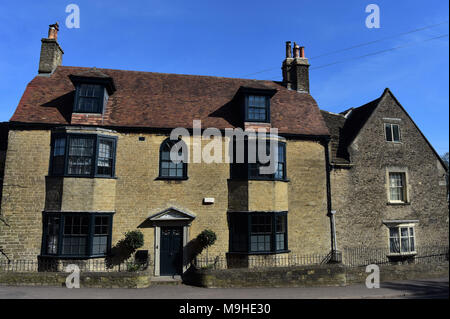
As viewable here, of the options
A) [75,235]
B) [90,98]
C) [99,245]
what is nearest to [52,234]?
[75,235]

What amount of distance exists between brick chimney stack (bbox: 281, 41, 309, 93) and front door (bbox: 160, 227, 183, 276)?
38.2 feet

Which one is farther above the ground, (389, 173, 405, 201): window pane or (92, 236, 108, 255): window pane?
(389, 173, 405, 201): window pane

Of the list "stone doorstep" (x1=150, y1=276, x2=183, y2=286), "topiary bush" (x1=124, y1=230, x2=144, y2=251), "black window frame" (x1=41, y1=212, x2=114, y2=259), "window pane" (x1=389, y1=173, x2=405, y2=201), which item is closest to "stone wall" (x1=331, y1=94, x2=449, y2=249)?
"window pane" (x1=389, y1=173, x2=405, y2=201)

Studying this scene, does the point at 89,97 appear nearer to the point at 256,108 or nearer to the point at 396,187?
the point at 256,108

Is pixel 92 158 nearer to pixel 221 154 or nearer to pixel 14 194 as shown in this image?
pixel 14 194

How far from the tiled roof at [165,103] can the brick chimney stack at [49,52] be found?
492 mm

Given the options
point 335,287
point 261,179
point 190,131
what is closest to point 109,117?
point 190,131

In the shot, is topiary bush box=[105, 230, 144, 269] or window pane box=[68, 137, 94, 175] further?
window pane box=[68, 137, 94, 175]

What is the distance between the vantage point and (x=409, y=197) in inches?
704

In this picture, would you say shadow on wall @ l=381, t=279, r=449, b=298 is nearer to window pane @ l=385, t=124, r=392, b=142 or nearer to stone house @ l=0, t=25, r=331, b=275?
stone house @ l=0, t=25, r=331, b=275

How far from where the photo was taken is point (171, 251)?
575 inches

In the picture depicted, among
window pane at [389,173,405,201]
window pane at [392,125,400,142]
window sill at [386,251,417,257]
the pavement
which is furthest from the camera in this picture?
window pane at [392,125,400,142]

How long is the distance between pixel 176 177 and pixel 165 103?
4.44 meters

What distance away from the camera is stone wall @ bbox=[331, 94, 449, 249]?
16.7 m
